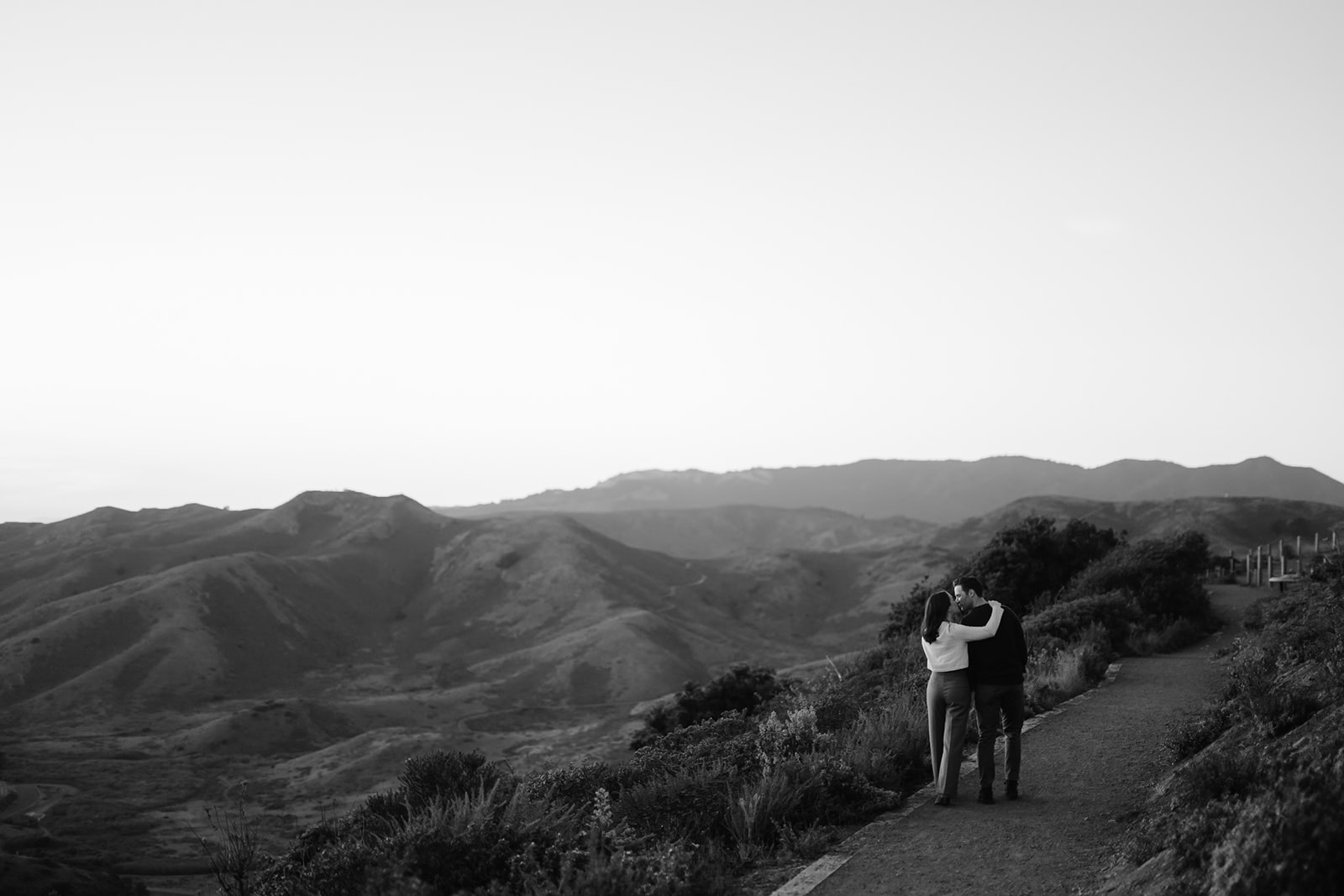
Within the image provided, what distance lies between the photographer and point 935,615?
8.12m

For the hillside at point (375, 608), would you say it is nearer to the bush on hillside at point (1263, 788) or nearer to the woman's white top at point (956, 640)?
the bush on hillside at point (1263, 788)

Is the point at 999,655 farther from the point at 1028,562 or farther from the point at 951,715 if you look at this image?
the point at 1028,562

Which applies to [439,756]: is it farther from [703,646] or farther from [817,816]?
[703,646]

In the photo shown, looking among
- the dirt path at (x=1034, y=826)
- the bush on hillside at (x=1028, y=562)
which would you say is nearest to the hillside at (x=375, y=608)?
the bush on hillside at (x=1028, y=562)

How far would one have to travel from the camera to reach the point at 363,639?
76.7m

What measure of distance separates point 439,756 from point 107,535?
96.3 m

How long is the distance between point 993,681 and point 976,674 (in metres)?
0.15

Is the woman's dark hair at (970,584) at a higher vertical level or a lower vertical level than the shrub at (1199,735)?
higher

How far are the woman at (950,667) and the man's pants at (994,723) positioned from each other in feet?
0.47

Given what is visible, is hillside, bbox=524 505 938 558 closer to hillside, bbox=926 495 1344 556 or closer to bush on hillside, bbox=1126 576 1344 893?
hillside, bbox=926 495 1344 556

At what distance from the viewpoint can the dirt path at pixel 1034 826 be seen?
21.2 ft

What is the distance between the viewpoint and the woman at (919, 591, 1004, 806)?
26.5 feet

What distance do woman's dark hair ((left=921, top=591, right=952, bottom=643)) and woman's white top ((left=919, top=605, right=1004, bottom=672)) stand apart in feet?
0.14

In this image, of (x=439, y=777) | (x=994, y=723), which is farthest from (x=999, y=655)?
(x=439, y=777)
